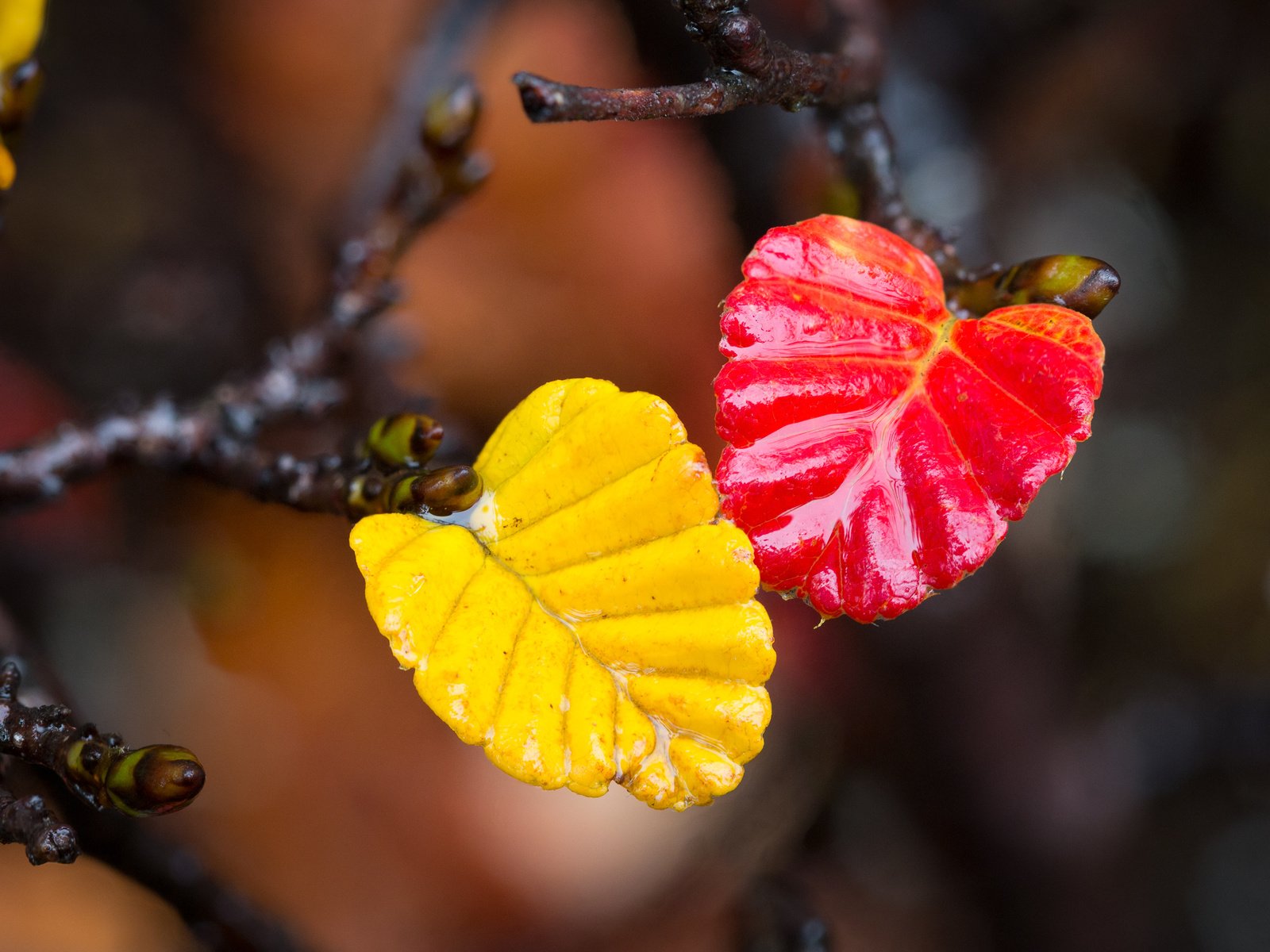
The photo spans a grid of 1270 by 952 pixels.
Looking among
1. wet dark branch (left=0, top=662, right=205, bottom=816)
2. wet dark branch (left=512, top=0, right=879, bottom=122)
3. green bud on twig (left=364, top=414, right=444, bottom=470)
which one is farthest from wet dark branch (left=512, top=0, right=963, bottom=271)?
wet dark branch (left=0, top=662, right=205, bottom=816)

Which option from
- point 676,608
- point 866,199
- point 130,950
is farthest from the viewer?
point 130,950

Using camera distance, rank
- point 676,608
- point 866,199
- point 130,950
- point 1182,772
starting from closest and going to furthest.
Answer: point 676,608 < point 866,199 < point 130,950 < point 1182,772

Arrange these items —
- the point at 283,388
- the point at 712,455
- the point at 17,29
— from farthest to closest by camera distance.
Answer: the point at 712,455
the point at 283,388
the point at 17,29

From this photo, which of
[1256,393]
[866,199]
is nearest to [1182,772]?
[1256,393]

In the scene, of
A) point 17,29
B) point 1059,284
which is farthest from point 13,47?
point 1059,284

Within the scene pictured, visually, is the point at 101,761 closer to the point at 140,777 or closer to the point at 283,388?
the point at 140,777

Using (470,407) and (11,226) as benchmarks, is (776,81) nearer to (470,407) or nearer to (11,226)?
(470,407)
